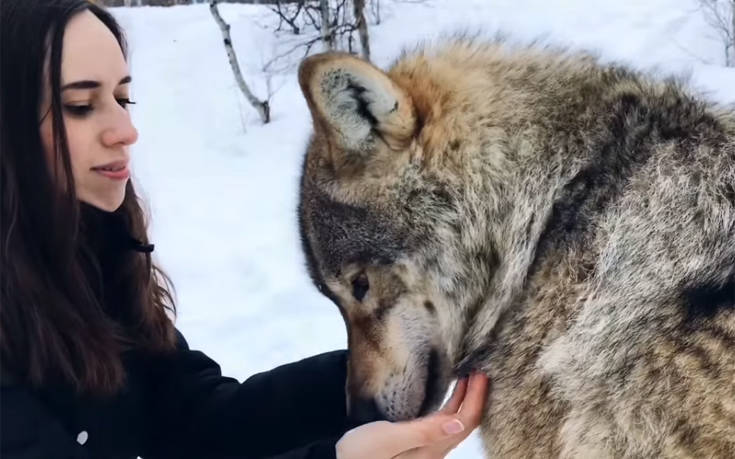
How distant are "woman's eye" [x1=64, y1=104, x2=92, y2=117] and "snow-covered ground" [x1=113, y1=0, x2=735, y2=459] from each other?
726mm

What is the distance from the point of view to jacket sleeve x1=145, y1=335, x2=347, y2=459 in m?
2.59

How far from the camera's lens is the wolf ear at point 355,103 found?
6.12 feet

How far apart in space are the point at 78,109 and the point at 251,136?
1000cm

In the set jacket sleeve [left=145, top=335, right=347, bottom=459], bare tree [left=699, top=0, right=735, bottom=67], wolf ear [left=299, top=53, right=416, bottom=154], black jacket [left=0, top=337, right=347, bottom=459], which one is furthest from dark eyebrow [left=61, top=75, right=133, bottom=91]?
bare tree [left=699, top=0, right=735, bottom=67]

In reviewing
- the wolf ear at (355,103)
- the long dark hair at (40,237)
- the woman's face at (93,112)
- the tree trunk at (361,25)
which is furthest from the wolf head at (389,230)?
the tree trunk at (361,25)

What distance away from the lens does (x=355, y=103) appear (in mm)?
1966

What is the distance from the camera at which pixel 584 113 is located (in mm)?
1925

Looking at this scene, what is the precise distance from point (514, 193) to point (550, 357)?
403mm

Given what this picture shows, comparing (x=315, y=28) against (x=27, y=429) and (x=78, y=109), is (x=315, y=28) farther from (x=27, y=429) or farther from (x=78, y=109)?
(x=27, y=429)

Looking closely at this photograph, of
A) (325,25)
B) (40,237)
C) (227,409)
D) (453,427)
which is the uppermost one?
(325,25)

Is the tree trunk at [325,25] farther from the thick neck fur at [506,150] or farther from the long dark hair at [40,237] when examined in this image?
the thick neck fur at [506,150]

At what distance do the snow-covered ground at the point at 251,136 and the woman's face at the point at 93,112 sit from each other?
62 centimetres

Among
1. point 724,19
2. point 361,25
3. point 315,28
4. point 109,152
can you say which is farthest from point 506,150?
point 315,28

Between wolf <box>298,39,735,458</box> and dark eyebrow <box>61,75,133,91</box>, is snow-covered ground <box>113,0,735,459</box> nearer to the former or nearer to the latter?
wolf <box>298,39,735,458</box>
